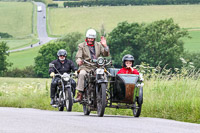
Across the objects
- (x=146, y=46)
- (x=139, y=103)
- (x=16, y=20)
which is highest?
(x=139, y=103)

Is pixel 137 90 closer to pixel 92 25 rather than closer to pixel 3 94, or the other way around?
pixel 3 94

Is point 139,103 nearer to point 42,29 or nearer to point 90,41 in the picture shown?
point 90,41

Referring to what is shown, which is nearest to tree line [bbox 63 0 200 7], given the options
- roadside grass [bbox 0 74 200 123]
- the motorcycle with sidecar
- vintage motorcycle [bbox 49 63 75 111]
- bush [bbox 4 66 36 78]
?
bush [bbox 4 66 36 78]

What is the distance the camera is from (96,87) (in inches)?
458

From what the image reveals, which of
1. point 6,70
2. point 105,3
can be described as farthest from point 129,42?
point 105,3

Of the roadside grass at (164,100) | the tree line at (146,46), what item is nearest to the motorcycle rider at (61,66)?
the roadside grass at (164,100)

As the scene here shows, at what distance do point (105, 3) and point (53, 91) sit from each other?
15462 centimetres

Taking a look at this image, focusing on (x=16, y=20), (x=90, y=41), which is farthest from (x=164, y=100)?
(x=16, y=20)

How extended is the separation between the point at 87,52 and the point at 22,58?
104 meters

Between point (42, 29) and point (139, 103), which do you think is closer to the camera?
point (139, 103)

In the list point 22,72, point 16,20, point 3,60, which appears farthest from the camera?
point 16,20

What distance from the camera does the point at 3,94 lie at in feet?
69.9

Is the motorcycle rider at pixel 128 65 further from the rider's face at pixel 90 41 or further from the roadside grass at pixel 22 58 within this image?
the roadside grass at pixel 22 58

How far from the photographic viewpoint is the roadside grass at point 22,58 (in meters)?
109
